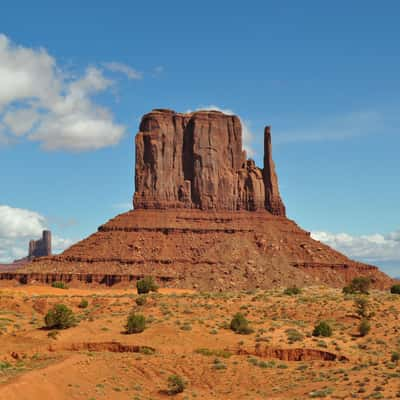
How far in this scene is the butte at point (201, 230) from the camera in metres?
108

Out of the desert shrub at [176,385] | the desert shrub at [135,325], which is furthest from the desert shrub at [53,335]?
the desert shrub at [176,385]

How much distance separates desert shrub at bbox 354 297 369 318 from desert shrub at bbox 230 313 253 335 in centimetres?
983

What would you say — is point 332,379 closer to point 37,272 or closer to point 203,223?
point 37,272

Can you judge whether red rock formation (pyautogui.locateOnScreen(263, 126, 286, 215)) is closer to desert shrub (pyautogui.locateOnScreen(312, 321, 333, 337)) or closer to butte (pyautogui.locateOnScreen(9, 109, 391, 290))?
butte (pyautogui.locateOnScreen(9, 109, 391, 290))

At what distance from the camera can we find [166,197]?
125 m

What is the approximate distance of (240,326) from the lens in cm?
4528

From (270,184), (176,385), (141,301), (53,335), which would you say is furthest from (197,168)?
(176,385)

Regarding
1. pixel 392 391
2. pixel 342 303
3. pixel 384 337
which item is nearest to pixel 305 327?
pixel 384 337

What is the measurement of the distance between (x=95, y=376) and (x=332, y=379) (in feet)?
37.5

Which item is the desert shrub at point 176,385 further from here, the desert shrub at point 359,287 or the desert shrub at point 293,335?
the desert shrub at point 359,287

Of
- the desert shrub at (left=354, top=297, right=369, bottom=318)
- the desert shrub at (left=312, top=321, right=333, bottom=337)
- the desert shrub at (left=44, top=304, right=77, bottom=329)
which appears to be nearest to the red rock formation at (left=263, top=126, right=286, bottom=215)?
the desert shrub at (left=354, top=297, right=369, bottom=318)

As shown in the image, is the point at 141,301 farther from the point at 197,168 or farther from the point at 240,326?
the point at 197,168

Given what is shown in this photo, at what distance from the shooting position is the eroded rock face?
4973 inches

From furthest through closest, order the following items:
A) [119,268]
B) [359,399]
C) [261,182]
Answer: [261,182] → [119,268] → [359,399]
